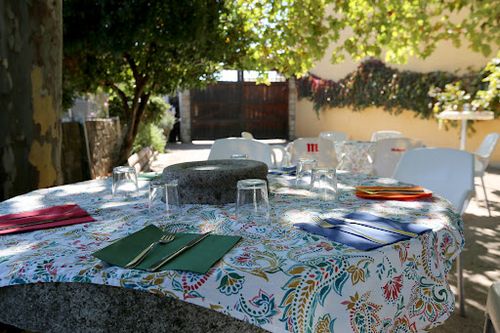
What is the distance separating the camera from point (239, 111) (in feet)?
48.2

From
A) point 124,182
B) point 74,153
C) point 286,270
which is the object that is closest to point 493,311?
point 286,270

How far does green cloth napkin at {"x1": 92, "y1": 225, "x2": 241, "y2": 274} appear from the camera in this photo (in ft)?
3.02

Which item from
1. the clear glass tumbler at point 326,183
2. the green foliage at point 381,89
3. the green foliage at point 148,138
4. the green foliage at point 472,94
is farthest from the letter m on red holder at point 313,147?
the green foliage at point 381,89

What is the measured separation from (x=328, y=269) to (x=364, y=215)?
0.45 m

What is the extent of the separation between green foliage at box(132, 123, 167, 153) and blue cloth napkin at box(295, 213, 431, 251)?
25.2 ft

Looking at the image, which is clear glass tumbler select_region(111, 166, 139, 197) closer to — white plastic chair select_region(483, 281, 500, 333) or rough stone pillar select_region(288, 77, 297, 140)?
white plastic chair select_region(483, 281, 500, 333)

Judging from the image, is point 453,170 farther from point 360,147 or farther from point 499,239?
point 360,147

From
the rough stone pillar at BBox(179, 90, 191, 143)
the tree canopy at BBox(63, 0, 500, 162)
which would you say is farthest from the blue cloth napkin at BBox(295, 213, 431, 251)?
the rough stone pillar at BBox(179, 90, 191, 143)

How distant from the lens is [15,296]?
37.5 inches

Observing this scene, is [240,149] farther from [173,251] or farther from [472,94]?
[472,94]

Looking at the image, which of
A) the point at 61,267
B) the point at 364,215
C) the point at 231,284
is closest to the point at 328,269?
the point at 231,284

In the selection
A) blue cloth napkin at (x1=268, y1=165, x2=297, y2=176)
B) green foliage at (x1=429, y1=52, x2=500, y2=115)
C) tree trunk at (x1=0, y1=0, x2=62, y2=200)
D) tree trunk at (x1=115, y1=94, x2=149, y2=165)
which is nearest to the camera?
blue cloth napkin at (x1=268, y1=165, x2=297, y2=176)

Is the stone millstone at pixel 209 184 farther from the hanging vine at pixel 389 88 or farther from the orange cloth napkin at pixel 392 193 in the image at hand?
the hanging vine at pixel 389 88

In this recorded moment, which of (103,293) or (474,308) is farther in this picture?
(474,308)
